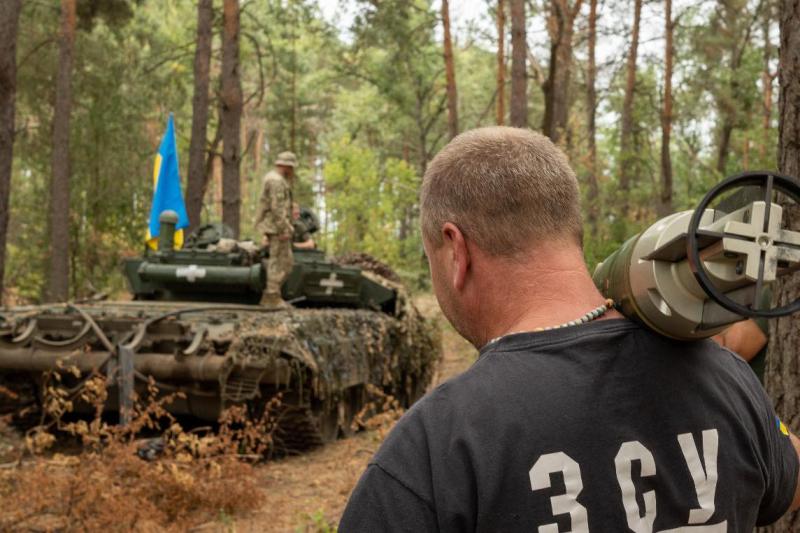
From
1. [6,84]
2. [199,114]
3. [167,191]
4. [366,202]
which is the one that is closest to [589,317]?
[6,84]

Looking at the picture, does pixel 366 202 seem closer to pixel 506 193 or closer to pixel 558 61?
pixel 558 61

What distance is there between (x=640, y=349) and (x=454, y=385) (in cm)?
33

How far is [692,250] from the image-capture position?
142cm

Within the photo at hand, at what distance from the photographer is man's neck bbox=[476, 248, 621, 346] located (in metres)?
1.67

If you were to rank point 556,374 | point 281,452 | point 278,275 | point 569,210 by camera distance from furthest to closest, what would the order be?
point 278,275 → point 281,452 → point 569,210 → point 556,374

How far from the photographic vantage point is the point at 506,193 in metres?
1.65

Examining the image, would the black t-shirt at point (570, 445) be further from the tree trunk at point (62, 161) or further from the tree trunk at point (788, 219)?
the tree trunk at point (62, 161)

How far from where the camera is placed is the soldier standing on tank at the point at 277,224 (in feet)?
30.5

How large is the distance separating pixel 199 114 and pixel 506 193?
1606cm

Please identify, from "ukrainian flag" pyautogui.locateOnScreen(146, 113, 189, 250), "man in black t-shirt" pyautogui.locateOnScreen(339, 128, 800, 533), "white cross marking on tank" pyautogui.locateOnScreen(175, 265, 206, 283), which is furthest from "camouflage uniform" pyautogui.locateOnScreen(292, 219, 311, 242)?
"man in black t-shirt" pyautogui.locateOnScreen(339, 128, 800, 533)

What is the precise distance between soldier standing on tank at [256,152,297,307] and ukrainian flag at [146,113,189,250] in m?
5.42

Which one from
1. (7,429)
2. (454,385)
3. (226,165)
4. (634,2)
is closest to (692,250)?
(454,385)

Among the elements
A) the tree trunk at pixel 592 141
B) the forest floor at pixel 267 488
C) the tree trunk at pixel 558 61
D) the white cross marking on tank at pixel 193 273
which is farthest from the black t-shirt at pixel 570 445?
the tree trunk at pixel 558 61

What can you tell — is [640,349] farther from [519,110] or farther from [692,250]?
[519,110]
